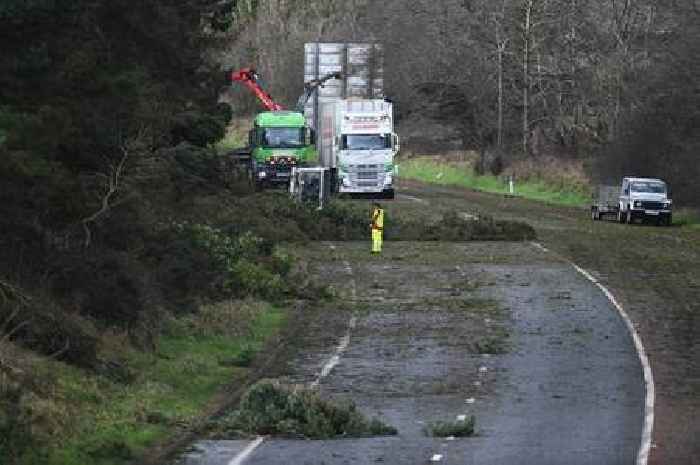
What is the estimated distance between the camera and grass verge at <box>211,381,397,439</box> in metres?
23.3

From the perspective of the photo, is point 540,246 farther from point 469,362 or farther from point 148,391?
point 148,391

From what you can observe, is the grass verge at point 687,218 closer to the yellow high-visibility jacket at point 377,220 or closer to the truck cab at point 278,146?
the truck cab at point 278,146

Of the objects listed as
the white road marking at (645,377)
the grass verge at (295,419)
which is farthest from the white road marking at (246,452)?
the white road marking at (645,377)

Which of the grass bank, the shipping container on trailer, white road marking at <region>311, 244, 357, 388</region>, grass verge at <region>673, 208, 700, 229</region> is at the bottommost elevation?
the grass bank

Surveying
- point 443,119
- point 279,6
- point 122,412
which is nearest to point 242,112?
point 279,6

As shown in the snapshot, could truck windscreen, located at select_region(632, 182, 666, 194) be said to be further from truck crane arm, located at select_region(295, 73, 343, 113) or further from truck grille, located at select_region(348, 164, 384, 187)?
truck crane arm, located at select_region(295, 73, 343, 113)

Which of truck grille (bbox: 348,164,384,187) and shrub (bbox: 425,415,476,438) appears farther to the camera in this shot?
truck grille (bbox: 348,164,384,187)

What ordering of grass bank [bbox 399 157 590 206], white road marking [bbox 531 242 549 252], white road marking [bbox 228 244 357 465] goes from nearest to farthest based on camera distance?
white road marking [bbox 228 244 357 465]
white road marking [bbox 531 242 549 252]
grass bank [bbox 399 157 590 206]

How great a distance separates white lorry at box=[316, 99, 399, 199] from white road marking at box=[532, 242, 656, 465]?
89.3 ft

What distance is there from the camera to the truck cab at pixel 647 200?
214 ft

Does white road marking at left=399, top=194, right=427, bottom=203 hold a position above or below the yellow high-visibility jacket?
below

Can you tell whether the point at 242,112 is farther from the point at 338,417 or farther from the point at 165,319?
the point at 338,417

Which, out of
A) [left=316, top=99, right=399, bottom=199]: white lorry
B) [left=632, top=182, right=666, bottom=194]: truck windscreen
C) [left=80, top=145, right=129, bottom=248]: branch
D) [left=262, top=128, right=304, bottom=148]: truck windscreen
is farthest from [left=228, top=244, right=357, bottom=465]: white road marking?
[left=262, top=128, right=304, bottom=148]: truck windscreen

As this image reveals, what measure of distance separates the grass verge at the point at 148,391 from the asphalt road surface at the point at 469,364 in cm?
108
